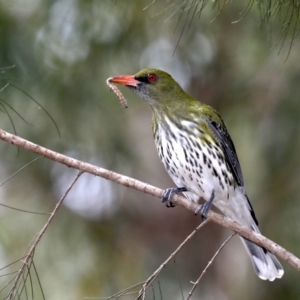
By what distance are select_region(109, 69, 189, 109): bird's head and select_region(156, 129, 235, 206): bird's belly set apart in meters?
0.26

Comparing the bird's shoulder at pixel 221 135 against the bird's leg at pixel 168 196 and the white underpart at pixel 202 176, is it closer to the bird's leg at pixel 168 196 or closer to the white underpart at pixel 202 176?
the white underpart at pixel 202 176

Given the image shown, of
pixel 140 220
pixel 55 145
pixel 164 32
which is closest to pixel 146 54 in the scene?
pixel 164 32

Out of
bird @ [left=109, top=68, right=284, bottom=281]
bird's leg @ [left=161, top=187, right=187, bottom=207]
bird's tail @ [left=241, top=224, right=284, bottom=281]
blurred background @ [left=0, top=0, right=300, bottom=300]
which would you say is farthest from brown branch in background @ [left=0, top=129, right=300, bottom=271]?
blurred background @ [left=0, top=0, right=300, bottom=300]

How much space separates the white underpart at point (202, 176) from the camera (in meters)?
3.43

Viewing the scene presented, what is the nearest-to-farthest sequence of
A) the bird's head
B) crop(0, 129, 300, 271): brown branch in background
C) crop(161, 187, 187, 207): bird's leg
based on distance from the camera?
crop(0, 129, 300, 271): brown branch in background → crop(161, 187, 187, 207): bird's leg → the bird's head

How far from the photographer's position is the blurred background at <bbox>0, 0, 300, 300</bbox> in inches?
165

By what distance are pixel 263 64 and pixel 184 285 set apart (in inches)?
73.3

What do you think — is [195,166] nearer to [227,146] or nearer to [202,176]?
[202,176]

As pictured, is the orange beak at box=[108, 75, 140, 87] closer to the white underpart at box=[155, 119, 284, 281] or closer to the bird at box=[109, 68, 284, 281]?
the bird at box=[109, 68, 284, 281]

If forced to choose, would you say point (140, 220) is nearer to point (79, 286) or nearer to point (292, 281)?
point (79, 286)

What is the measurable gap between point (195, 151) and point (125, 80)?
0.54 metres

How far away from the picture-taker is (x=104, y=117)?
173 inches

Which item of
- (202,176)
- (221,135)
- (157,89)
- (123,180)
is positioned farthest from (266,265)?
(123,180)

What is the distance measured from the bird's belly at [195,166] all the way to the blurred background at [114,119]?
2.09 feet
